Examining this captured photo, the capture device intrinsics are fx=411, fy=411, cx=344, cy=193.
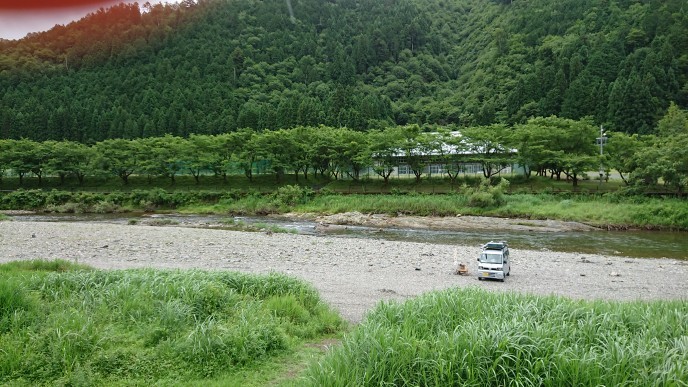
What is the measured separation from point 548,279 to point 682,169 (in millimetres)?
26501

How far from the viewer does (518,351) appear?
4793 millimetres

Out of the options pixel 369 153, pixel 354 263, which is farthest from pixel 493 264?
pixel 369 153

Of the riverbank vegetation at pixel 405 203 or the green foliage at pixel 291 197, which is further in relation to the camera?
the green foliage at pixel 291 197

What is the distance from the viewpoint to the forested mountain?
241ft

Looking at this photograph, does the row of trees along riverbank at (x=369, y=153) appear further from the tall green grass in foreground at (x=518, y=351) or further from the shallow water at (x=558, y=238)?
the tall green grass in foreground at (x=518, y=351)

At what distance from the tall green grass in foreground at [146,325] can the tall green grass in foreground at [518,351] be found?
184 cm

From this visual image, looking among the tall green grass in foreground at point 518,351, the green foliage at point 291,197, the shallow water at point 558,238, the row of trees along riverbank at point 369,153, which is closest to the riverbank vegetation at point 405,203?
the green foliage at point 291,197

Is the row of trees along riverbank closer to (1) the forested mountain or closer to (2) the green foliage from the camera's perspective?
(2) the green foliage

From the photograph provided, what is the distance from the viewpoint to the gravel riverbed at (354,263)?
40.8ft

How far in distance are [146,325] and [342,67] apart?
113 metres

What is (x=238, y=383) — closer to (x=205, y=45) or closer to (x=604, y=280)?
(x=604, y=280)

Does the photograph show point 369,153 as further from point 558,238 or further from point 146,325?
point 146,325

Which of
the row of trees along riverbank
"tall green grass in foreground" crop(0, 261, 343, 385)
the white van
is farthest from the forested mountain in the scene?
"tall green grass in foreground" crop(0, 261, 343, 385)

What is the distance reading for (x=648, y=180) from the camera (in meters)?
35.0
